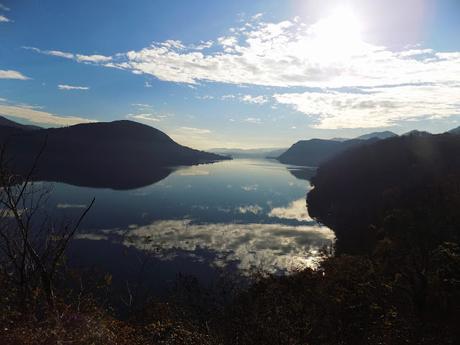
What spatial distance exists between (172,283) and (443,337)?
34.9 meters

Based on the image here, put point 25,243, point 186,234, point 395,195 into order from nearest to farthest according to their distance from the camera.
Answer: point 25,243 < point 186,234 < point 395,195

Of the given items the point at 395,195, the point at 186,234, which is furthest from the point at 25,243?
the point at 395,195

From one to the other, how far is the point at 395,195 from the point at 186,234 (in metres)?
50.5

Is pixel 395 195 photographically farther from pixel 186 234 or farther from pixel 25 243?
pixel 25 243

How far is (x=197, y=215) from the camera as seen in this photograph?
3521 inches

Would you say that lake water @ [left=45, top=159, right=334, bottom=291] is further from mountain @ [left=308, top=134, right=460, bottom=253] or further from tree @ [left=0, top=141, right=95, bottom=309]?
tree @ [left=0, top=141, right=95, bottom=309]

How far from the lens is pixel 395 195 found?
85000mm

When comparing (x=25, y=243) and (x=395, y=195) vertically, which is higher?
(x=25, y=243)

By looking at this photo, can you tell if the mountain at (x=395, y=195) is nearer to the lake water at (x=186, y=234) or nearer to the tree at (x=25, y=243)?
the lake water at (x=186, y=234)

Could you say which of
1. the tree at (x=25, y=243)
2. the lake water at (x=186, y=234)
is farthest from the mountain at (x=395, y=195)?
the tree at (x=25, y=243)

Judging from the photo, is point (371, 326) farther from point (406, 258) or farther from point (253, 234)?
point (253, 234)

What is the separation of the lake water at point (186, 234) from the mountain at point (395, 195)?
7764 mm

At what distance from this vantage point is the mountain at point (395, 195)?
1490 inches

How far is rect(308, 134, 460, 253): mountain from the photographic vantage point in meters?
37.8
